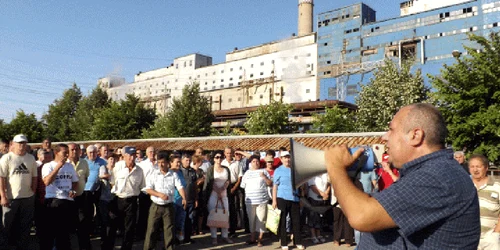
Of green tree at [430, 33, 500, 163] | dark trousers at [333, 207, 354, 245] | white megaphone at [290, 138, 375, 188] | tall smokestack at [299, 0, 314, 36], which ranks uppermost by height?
tall smokestack at [299, 0, 314, 36]

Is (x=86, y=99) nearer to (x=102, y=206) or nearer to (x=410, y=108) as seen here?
(x=102, y=206)

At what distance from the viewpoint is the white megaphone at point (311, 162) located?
220 cm

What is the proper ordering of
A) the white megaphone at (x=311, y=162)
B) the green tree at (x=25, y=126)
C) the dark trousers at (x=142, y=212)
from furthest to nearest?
the green tree at (x=25, y=126) → the dark trousers at (x=142, y=212) → the white megaphone at (x=311, y=162)

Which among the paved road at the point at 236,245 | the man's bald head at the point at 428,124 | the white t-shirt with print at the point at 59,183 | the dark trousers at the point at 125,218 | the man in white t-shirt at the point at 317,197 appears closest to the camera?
the man's bald head at the point at 428,124

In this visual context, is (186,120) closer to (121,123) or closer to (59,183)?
(121,123)

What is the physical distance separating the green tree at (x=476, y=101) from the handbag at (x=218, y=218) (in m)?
12.3

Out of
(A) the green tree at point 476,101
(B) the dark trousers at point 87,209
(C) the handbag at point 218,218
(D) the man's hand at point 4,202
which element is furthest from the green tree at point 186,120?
(D) the man's hand at point 4,202

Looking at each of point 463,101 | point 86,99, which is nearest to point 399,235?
point 463,101

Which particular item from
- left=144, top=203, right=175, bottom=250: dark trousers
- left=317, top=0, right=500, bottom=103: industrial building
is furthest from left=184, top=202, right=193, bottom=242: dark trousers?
left=317, top=0, right=500, bottom=103: industrial building

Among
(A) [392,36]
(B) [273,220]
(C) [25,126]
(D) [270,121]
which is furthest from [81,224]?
(A) [392,36]

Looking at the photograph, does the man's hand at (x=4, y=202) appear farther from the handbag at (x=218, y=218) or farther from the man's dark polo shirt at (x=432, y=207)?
the man's dark polo shirt at (x=432, y=207)

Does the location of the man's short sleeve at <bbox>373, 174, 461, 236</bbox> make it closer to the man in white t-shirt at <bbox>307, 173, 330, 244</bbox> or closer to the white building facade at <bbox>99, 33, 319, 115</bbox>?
the man in white t-shirt at <bbox>307, 173, 330, 244</bbox>

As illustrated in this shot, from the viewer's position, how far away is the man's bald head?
1.97 metres

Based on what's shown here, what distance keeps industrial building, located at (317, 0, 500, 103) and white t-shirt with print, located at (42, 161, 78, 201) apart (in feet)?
151
